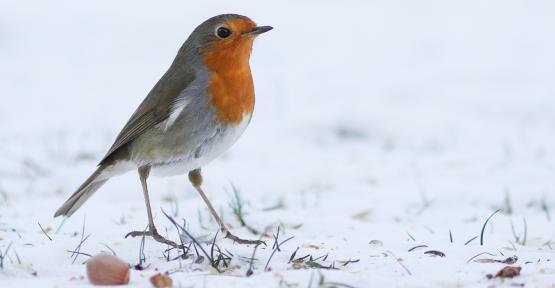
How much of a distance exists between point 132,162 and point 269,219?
87 cm

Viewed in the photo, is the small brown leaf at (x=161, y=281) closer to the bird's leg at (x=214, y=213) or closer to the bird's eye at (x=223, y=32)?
the bird's leg at (x=214, y=213)

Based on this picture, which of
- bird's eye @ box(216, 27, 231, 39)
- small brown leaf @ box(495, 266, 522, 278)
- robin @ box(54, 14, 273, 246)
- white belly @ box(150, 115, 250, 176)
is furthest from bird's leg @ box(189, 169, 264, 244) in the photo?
small brown leaf @ box(495, 266, 522, 278)

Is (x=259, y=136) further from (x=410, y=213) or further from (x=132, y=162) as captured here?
(x=132, y=162)

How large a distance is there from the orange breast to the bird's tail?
919 millimetres

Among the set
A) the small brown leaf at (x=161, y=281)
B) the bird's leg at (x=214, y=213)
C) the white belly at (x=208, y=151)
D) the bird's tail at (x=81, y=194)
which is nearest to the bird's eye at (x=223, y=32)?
the white belly at (x=208, y=151)

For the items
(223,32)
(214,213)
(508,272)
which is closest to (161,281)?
(508,272)

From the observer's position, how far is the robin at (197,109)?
14.5 ft

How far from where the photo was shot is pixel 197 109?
14.5ft

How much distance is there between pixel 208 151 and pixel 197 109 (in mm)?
227

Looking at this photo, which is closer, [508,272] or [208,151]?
[508,272]

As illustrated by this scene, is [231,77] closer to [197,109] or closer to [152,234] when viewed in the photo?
[197,109]

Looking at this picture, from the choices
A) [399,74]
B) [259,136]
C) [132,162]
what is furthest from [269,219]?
[399,74]

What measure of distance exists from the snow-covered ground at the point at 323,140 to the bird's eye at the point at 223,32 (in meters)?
1.05

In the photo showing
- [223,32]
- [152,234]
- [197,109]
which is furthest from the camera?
[223,32]
